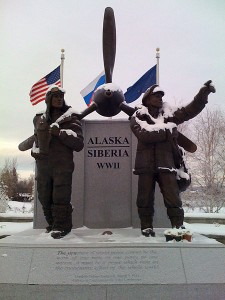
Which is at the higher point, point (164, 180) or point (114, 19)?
point (114, 19)

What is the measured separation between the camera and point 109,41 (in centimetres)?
583

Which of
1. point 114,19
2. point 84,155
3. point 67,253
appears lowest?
point 67,253

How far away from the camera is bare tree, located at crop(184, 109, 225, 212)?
1891cm

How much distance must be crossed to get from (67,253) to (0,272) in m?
0.66

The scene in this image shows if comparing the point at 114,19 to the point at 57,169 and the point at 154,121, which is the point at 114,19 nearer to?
the point at 154,121

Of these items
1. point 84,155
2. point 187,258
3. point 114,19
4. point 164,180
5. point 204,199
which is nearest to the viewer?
point 187,258

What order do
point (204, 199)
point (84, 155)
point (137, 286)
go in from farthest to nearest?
point (204, 199) < point (84, 155) < point (137, 286)

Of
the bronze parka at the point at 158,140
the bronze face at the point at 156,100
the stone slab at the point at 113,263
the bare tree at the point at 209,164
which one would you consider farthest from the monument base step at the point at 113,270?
the bare tree at the point at 209,164

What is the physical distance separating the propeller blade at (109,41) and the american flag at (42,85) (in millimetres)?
3320

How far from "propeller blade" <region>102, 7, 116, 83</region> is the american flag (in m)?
3.32

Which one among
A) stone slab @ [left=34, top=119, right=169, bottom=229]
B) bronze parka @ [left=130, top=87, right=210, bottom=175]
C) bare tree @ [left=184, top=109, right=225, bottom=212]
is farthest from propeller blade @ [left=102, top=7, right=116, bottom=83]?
bare tree @ [left=184, top=109, right=225, bottom=212]

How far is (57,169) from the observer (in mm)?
4492

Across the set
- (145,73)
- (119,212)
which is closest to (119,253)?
(119,212)

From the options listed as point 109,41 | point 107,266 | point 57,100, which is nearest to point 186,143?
point 57,100
